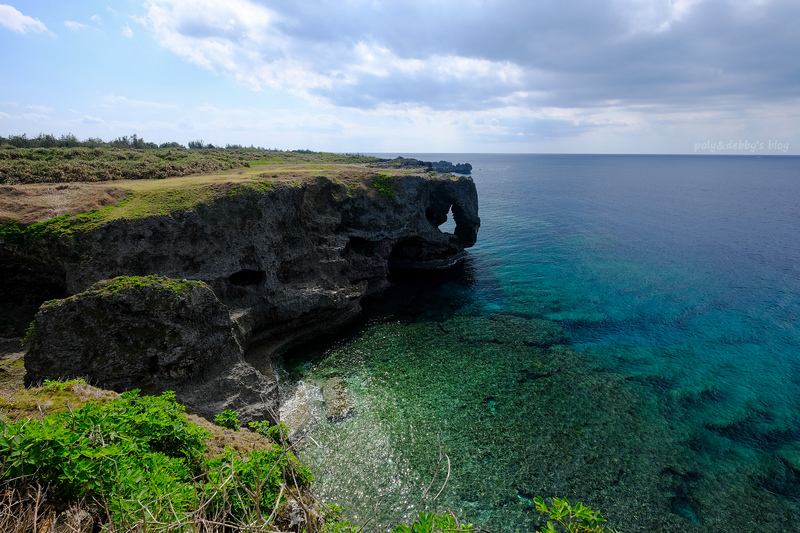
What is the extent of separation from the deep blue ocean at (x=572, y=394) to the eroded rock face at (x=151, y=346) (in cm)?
496

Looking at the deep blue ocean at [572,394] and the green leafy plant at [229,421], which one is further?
the deep blue ocean at [572,394]

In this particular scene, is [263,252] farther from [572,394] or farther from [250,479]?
[572,394]

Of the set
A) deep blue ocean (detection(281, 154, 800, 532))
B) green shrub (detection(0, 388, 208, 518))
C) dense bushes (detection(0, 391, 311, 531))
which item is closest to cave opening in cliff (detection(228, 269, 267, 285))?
deep blue ocean (detection(281, 154, 800, 532))

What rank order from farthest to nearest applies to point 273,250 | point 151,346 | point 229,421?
1. point 273,250
2. point 151,346
3. point 229,421

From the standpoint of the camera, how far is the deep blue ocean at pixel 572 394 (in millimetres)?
17188

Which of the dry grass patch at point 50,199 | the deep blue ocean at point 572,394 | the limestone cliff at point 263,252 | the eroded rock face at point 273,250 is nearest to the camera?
the deep blue ocean at point 572,394

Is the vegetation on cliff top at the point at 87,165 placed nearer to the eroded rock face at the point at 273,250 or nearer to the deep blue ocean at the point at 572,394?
the eroded rock face at the point at 273,250

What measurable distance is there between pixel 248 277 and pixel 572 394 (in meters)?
25.5

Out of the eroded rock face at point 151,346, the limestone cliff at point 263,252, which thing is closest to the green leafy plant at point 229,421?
the eroded rock face at point 151,346

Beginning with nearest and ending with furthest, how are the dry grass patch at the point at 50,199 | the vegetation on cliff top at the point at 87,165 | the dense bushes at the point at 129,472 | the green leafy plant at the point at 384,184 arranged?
the dense bushes at the point at 129,472 → the dry grass patch at the point at 50,199 → the vegetation on cliff top at the point at 87,165 → the green leafy plant at the point at 384,184

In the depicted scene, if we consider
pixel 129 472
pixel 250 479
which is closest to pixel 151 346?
pixel 129 472

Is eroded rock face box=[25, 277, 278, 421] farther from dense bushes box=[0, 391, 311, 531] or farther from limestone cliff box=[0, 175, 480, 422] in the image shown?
dense bushes box=[0, 391, 311, 531]

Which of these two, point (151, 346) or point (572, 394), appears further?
point (572, 394)

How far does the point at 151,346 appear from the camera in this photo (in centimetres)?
1862
